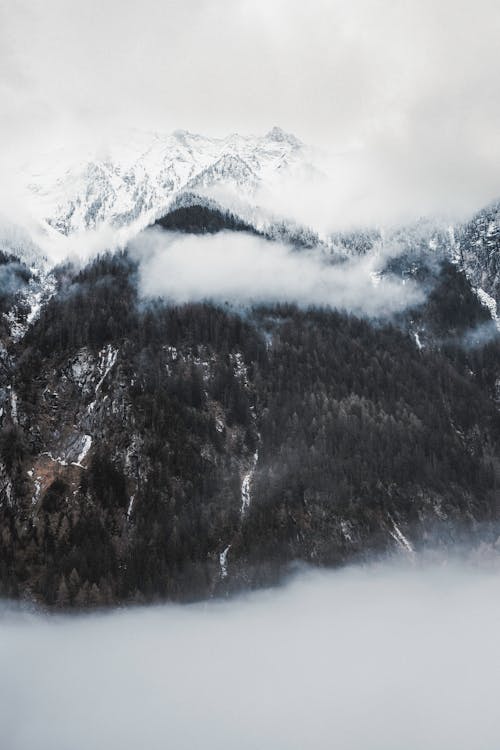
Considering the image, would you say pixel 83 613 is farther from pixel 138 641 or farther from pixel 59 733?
pixel 59 733

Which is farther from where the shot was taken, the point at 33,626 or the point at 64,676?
the point at 64,676

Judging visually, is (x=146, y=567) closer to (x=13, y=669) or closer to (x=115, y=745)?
(x=13, y=669)

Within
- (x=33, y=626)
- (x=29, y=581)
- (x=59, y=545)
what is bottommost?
(x=33, y=626)

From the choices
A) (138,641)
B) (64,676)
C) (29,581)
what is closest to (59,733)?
(64,676)

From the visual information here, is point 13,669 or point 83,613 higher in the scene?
point 83,613

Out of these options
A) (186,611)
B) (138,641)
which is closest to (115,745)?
(138,641)

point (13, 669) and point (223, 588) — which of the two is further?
point (223, 588)

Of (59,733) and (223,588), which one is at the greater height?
(223,588)

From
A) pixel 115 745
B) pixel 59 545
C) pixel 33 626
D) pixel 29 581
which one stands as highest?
pixel 59 545
